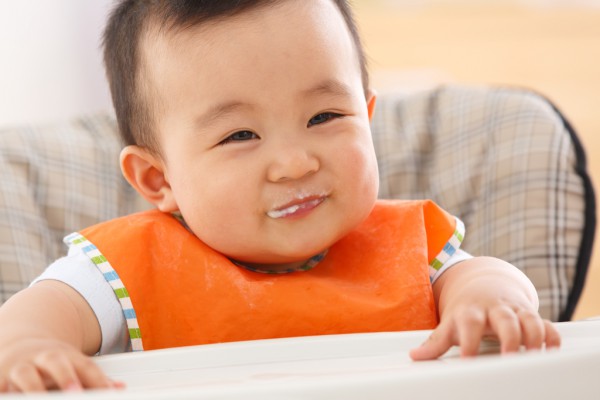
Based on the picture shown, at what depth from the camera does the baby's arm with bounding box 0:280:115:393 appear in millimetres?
734

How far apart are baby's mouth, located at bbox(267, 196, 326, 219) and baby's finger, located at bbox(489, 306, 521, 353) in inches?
11.1

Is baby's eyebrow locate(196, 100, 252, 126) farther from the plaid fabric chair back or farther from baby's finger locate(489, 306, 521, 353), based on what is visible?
the plaid fabric chair back

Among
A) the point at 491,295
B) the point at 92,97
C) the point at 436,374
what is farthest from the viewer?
the point at 92,97

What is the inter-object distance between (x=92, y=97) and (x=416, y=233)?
200 centimetres

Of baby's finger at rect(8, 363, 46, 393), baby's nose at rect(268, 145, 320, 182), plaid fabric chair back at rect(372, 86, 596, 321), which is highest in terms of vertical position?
baby's nose at rect(268, 145, 320, 182)

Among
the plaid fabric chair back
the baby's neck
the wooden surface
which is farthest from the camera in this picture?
the wooden surface

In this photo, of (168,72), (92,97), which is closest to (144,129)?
(168,72)

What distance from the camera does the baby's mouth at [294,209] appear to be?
99 centimetres

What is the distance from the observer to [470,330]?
75 cm

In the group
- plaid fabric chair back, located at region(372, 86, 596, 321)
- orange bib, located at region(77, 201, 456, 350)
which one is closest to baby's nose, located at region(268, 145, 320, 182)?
orange bib, located at region(77, 201, 456, 350)

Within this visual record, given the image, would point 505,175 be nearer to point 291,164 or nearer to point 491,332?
point 291,164

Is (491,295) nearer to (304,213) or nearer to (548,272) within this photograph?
(304,213)

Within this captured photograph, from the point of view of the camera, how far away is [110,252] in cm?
104

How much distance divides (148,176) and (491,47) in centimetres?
294
